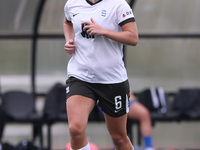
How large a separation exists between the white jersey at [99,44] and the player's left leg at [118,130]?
13.5 inches

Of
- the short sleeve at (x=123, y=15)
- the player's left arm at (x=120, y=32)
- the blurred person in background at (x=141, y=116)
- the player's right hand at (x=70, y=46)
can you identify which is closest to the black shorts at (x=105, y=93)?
the player's right hand at (x=70, y=46)

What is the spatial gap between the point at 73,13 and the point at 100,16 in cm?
29

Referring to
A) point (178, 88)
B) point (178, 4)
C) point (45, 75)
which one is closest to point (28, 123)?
point (45, 75)

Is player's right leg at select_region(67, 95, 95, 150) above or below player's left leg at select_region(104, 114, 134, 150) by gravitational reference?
above

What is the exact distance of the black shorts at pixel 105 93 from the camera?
12.2 ft

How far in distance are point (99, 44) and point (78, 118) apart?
650 millimetres

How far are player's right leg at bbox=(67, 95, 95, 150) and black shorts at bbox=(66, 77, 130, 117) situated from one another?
61 millimetres

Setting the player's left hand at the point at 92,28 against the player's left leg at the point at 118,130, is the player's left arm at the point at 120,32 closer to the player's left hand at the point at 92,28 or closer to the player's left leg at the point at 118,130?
the player's left hand at the point at 92,28

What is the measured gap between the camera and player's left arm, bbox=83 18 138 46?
11.6ft

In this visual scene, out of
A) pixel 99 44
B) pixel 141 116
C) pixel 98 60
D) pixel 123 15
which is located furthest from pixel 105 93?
pixel 141 116

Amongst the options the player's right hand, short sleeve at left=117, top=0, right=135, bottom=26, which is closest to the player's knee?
the player's right hand

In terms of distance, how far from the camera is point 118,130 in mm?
3861

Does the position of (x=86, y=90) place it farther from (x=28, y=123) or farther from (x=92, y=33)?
(x=28, y=123)

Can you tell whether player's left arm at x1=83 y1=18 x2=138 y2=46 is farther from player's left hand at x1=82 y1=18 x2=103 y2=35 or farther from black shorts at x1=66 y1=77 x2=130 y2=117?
black shorts at x1=66 y1=77 x2=130 y2=117
